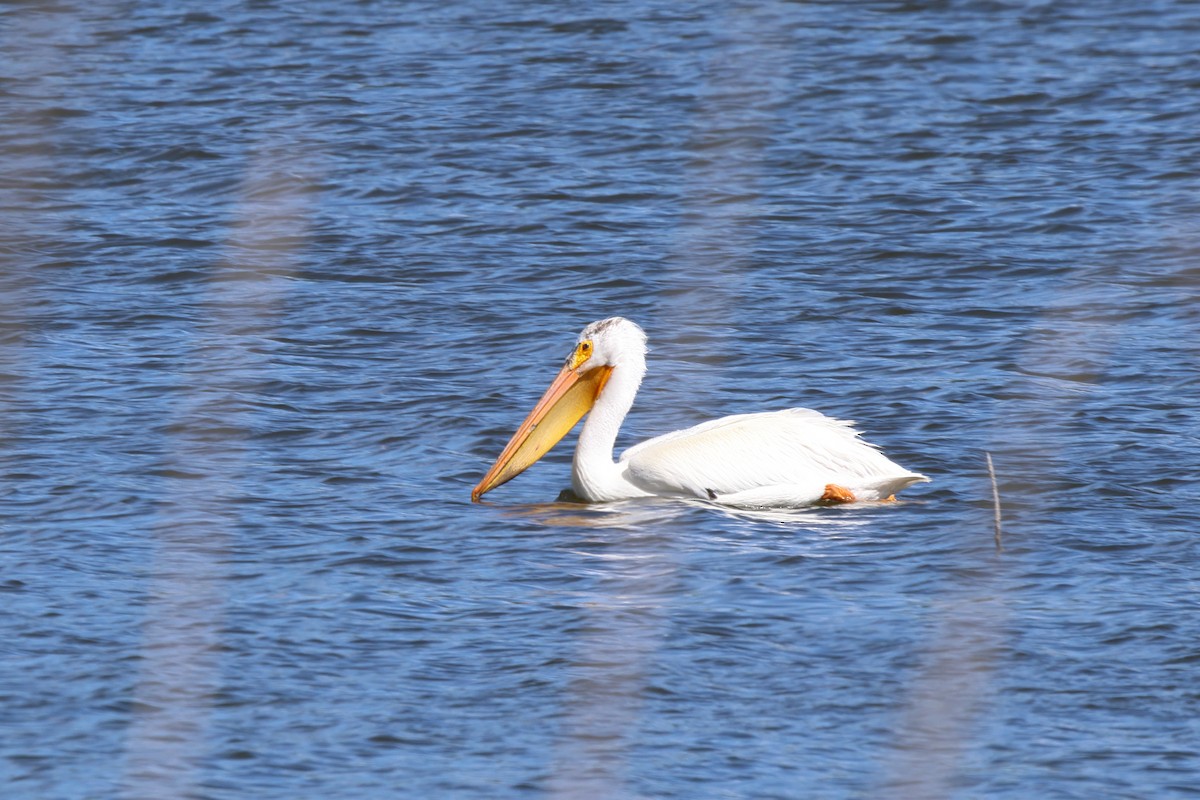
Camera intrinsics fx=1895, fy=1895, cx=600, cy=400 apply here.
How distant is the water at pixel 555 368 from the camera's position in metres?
4.93

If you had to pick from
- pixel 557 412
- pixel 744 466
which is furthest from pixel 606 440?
pixel 744 466

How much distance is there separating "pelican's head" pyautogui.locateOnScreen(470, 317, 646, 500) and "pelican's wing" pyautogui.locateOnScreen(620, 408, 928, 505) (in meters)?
0.72

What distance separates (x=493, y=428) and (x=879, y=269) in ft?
10.9

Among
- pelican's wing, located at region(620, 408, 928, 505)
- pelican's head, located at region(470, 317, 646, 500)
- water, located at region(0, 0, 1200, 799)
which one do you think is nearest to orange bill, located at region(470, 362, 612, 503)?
pelican's head, located at region(470, 317, 646, 500)

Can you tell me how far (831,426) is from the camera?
8.02m

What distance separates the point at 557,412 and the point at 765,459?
116 centimetres

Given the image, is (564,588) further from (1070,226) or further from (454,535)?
(1070,226)

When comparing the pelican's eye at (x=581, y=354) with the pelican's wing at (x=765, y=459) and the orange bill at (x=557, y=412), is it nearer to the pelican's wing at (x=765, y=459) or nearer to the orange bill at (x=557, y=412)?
the orange bill at (x=557, y=412)

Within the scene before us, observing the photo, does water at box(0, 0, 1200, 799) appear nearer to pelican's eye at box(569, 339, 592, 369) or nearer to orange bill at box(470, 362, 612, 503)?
orange bill at box(470, 362, 612, 503)

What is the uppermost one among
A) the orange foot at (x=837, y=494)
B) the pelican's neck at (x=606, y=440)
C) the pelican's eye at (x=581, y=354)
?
the pelican's eye at (x=581, y=354)

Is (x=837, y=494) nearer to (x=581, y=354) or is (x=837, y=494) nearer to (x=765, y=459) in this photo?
(x=765, y=459)

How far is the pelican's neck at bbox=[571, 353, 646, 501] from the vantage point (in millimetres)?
8156

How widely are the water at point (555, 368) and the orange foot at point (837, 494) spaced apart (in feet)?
0.24

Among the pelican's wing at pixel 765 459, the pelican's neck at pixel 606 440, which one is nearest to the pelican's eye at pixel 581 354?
the pelican's neck at pixel 606 440
